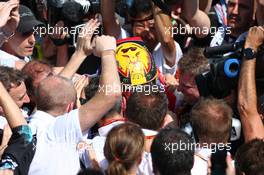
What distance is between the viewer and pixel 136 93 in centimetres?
374

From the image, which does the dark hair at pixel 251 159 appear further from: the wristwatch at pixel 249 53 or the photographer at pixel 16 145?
the photographer at pixel 16 145

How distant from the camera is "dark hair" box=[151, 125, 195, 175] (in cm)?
299

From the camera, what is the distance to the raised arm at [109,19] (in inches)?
187

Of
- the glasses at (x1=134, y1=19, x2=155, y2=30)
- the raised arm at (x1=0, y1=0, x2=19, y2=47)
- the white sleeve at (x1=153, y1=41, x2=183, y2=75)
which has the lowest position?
the white sleeve at (x1=153, y1=41, x2=183, y2=75)

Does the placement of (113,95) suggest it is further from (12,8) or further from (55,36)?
(55,36)

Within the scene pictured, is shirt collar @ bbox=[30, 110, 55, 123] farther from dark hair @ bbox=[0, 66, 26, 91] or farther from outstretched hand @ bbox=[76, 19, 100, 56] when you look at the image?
outstretched hand @ bbox=[76, 19, 100, 56]

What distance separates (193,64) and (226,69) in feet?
2.51

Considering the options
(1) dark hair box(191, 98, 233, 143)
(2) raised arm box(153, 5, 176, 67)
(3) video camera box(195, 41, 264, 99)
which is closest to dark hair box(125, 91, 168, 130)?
(1) dark hair box(191, 98, 233, 143)

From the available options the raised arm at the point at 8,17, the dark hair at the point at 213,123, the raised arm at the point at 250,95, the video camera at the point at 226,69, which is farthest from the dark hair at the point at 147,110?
the raised arm at the point at 8,17

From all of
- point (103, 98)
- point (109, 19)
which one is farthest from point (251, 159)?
point (109, 19)

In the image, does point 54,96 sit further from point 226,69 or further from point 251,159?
point 251,159

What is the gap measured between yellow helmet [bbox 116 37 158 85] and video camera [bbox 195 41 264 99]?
20.8 inches

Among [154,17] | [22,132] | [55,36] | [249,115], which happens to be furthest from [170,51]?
[22,132]

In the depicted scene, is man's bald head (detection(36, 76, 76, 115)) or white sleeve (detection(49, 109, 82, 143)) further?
man's bald head (detection(36, 76, 76, 115))
